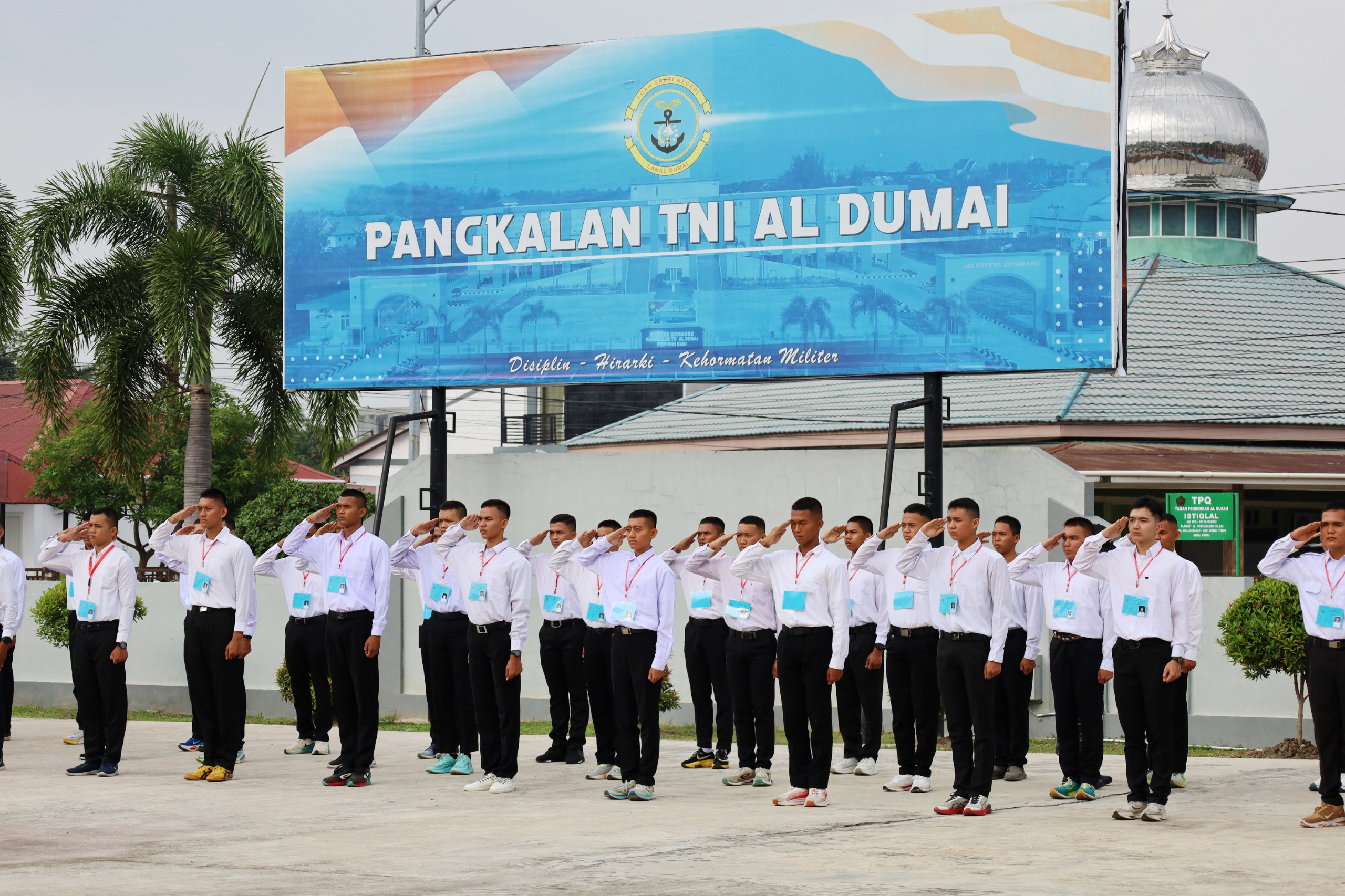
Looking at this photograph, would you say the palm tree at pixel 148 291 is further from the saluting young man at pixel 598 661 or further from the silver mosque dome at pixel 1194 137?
the silver mosque dome at pixel 1194 137

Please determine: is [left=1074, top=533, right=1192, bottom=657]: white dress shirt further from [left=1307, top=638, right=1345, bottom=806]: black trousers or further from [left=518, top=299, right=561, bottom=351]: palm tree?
[left=518, top=299, right=561, bottom=351]: palm tree

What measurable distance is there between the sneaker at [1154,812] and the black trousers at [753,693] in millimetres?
2521

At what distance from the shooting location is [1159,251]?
23984 mm

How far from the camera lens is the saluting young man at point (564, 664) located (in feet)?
43.2

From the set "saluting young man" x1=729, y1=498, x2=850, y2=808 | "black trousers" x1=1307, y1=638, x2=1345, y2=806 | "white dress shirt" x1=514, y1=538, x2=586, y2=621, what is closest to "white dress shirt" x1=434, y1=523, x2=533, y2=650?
"white dress shirt" x1=514, y1=538, x2=586, y2=621

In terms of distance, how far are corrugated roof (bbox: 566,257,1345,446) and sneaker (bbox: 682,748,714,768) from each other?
23.6 ft

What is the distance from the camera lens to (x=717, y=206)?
15.0m

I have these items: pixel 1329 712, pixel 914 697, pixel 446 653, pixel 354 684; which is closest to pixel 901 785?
pixel 914 697

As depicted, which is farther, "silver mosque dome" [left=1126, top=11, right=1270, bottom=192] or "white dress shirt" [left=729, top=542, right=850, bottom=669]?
"silver mosque dome" [left=1126, top=11, right=1270, bottom=192]

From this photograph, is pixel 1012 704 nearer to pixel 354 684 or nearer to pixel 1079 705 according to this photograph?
pixel 1079 705

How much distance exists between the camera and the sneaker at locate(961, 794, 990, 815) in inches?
389

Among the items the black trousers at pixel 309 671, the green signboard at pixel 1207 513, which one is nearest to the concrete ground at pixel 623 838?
the black trousers at pixel 309 671

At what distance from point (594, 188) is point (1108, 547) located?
6025 millimetres

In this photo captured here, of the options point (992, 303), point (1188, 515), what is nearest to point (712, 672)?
point (992, 303)
